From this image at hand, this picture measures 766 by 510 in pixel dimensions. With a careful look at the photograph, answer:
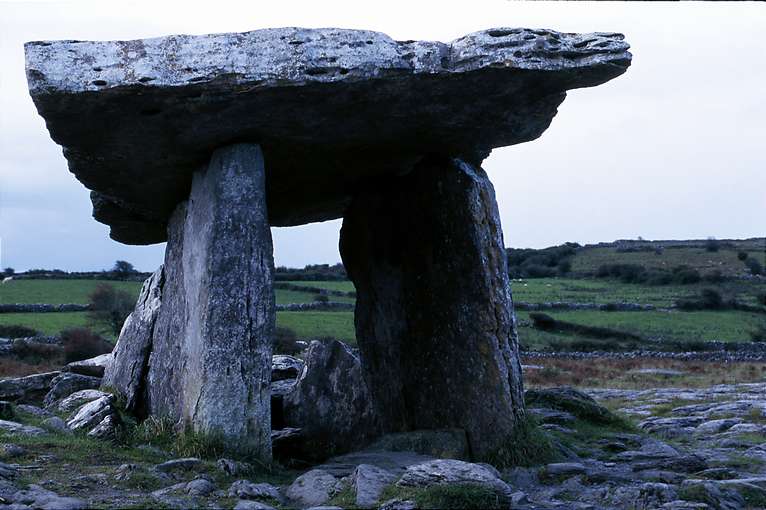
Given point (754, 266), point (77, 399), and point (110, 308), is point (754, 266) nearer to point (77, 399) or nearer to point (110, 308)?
point (110, 308)

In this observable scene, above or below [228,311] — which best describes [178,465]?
below

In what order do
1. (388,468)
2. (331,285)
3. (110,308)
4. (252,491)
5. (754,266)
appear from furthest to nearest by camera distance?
(754,266), (331,285), (110,308), (388,468), (252,491)

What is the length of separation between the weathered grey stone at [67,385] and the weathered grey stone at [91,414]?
5.19 ft

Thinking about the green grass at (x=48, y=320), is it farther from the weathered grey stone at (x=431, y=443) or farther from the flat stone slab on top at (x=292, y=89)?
the flat stone slab on top at (x=292, y=89)

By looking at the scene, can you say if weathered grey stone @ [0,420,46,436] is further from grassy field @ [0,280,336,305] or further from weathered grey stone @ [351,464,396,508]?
grassy field @ [0,280,336,305]

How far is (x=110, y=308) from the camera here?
35781 millimetres

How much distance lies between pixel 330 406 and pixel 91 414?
3.52m

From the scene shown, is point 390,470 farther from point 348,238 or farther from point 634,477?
point 348,238

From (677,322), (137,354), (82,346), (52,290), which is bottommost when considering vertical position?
(677,322)

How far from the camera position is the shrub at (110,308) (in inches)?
1347

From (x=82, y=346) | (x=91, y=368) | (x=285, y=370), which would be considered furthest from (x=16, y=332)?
(x=285, y=370)

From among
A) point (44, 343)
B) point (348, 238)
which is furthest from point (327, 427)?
point (44, 343)

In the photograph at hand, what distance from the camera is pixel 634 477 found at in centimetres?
1105

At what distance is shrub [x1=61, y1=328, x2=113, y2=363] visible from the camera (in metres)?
25.4
